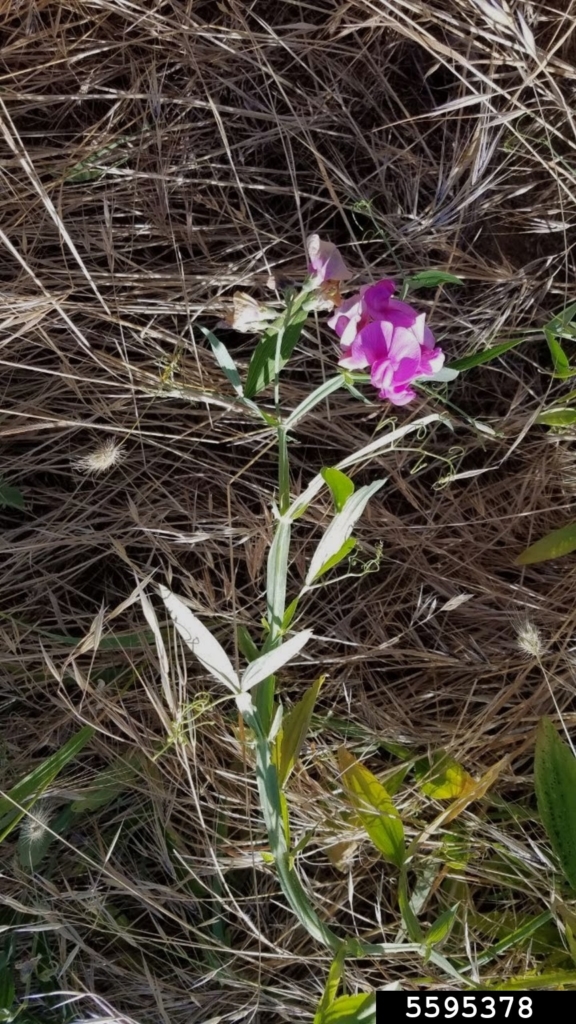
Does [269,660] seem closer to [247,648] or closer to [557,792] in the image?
[247,648]

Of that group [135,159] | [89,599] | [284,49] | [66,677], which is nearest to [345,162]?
[284,49]

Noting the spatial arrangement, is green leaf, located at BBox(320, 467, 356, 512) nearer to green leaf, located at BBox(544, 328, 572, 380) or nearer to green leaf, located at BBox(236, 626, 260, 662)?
green leaf, located at BBox(236, 626, 260, 662)

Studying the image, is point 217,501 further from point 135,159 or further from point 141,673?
point 135,159

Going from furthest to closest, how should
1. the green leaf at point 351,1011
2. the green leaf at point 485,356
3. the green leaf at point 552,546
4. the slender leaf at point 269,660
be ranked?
the green leaf at point 552,546 < the green leaf at point 485,356 < the green leaf at point 351,1011 < the slender leaf at point 269,660

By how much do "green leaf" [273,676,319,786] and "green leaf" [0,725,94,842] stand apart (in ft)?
1.03

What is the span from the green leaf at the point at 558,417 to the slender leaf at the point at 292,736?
1.58 feet

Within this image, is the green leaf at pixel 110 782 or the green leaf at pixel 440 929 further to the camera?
the green leaf at pixel 110 782

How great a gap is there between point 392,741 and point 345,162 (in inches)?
33.6

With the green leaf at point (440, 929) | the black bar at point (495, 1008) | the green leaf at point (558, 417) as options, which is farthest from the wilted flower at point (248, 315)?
the black bar at point (495, 1008)

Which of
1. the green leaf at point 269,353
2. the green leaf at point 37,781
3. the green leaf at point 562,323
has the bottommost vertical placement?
the green leaf at point 37,781

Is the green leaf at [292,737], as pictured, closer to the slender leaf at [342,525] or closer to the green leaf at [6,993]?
the slender leaf at [342,525]

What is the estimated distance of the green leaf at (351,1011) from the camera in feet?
3.14

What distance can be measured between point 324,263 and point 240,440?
355 millimetres

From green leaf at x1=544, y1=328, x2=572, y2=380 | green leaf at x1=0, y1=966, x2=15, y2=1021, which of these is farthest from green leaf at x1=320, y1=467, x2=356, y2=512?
green leaf at x1=0, y1=966, x2=15, y2=1021
